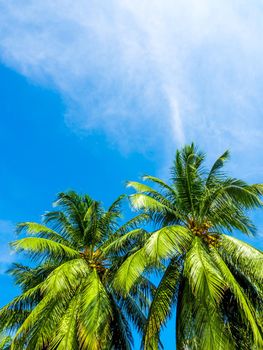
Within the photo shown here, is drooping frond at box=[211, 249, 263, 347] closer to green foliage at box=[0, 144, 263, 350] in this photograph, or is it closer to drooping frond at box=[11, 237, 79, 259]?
green foliage at box=[0, 144, 263, 350]

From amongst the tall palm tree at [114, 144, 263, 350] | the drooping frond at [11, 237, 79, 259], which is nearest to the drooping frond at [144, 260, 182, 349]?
the tall palm tree at [114, 144, 263, 350]

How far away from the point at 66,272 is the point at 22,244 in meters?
1.99

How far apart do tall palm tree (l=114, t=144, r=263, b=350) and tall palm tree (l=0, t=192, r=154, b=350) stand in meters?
1.60

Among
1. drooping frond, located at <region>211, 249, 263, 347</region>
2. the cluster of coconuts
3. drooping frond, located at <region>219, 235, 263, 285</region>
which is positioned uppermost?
the cluster of coconuts

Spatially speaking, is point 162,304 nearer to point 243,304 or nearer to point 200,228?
point 243,304

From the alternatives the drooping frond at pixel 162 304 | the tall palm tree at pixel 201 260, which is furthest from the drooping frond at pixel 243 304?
the drooping frond at pixel 162 304

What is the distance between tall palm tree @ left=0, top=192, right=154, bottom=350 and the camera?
44.8ft

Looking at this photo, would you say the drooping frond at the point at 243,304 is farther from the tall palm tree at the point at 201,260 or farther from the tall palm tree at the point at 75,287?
the tall palm tree at the point at 75,287

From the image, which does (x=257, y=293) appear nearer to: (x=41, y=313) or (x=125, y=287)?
(x=125, y=287)

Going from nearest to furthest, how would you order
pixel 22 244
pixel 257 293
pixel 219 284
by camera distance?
pixel 219 284 < pixel 257 293 < pixel 22 244

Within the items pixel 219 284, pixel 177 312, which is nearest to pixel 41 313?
pixel 177 312

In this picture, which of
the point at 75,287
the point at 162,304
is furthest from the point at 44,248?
the point at 162,304

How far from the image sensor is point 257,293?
14.1 meters

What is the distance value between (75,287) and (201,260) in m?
4.74
